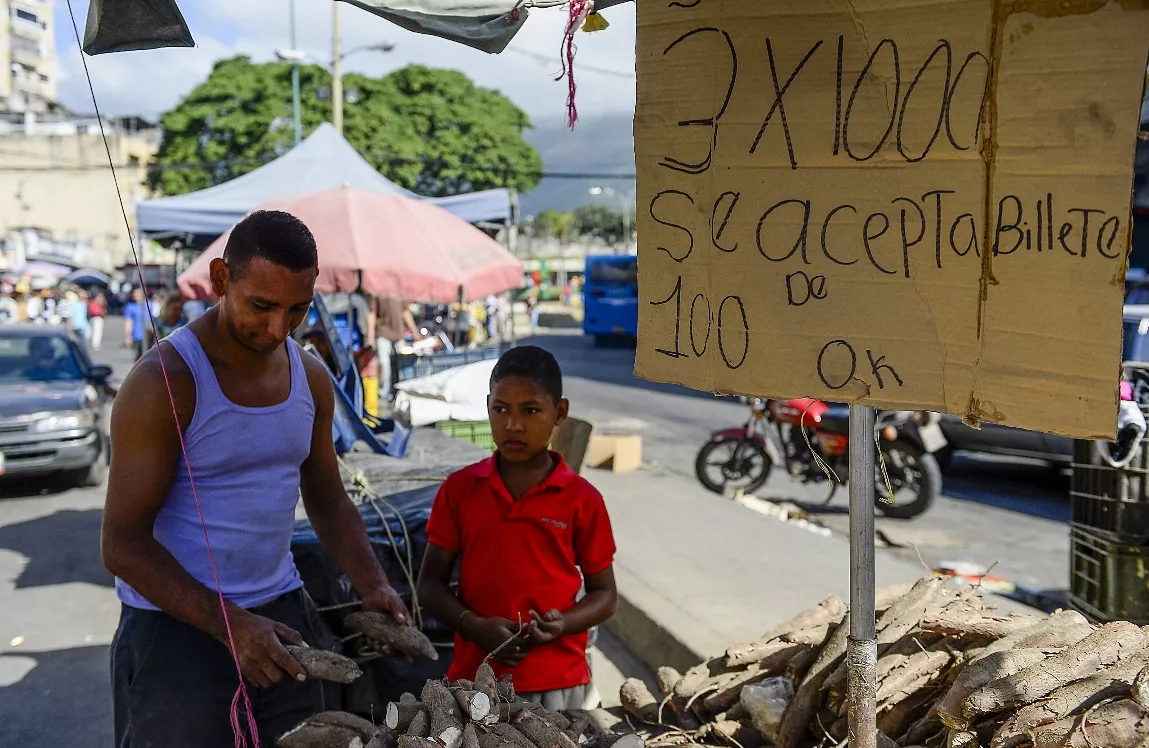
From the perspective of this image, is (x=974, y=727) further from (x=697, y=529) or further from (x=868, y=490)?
(x=697, y=529)

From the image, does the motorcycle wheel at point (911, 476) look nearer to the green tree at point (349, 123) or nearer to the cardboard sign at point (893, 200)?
the cardboard sign at point (893, 200)

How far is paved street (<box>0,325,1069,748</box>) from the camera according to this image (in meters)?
4.75

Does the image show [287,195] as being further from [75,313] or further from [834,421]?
[75,313]

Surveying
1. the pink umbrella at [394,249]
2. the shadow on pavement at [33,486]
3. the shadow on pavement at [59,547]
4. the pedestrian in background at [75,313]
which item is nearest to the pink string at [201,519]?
the pink umbrella at [394,249]

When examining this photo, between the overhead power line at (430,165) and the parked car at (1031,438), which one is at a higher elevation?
the overhead power line at (430,165)

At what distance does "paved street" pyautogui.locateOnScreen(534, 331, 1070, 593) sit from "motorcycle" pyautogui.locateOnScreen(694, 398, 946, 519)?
12.1 inches

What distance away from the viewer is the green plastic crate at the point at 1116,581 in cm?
373

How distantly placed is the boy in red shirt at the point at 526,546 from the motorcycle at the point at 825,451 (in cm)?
561

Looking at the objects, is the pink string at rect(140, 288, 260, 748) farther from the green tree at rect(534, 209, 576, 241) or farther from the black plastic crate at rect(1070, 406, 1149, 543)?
the green tree at rect(534, 209, 576, 241)

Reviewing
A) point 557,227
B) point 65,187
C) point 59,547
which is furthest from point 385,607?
point 557,227

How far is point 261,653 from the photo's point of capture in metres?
2.18

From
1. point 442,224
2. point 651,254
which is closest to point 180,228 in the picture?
point 442,224

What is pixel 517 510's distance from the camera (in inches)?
109

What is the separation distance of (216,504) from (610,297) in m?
32.0
